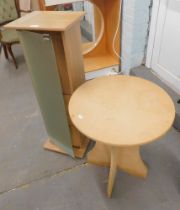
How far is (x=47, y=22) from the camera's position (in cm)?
102

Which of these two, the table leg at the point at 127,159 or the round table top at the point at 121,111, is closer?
the round table top at the point at 121,111

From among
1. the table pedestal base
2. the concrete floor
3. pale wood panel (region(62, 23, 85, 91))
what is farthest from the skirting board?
pale wood panel (region(62, 23, 85, 91))

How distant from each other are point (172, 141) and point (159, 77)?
1.97 feet

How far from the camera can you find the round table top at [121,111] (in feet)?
2.85

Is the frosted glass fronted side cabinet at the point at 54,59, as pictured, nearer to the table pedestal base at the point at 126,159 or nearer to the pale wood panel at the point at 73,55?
the pale wood panel at the point at 73,55

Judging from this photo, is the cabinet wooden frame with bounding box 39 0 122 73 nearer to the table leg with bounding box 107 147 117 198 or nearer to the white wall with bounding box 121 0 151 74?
the white wall with bounding box 121 0 151 74

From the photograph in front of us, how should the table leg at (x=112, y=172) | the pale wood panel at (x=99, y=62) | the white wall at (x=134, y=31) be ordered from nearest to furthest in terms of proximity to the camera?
the table leg at (x=112, y=172), the white wall at (x=134, y=31), the pale wood panel at (x=99, y=62)

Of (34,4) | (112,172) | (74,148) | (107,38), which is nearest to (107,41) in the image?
(107,38)

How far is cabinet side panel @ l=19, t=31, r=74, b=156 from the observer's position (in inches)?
40.6

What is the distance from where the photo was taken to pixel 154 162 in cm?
141

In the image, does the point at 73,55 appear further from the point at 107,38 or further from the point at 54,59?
the point at 107,38

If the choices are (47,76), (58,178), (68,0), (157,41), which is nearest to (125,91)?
(47,76)

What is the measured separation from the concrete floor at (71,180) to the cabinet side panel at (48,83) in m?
0.20

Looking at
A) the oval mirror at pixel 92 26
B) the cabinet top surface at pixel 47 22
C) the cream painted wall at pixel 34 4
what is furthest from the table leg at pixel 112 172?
the cream painted wall at pixel 34 4
